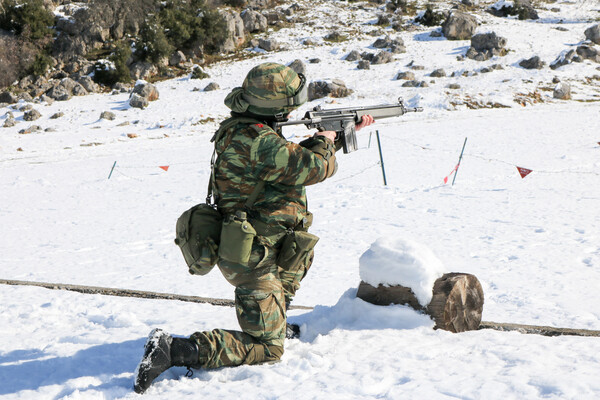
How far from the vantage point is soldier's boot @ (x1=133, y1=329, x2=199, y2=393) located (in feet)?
9.14

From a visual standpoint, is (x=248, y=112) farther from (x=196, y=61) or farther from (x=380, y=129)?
(x=196, y=61)

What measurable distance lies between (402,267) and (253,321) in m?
1.30

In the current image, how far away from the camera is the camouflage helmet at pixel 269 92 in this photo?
303 centimetres

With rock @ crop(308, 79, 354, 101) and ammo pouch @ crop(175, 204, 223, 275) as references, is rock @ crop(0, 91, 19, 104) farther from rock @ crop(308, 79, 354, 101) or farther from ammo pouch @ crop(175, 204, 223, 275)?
ammo pouch @ crop(175, 204, 223, 275)

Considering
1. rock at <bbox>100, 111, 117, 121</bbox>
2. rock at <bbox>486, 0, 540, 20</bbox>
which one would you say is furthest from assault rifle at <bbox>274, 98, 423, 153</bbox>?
rock at <bbox>486, 0, 540, 20</bbox>

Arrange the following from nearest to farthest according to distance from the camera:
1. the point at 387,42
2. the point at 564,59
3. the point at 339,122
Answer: the point at 339,122 < the point at 564,59 < the point at 387,42

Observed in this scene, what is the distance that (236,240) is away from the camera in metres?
2.95

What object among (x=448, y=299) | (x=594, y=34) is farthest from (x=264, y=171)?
(x=594, y=34)

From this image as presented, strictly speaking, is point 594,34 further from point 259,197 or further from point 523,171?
point 259,197

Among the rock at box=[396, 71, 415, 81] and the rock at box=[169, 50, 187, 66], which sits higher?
the rock at box=[169, 50, 187, 66]

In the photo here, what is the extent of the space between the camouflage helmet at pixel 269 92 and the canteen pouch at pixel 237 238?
A: 0.65 m

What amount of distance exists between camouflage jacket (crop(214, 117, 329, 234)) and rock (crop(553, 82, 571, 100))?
2433cm

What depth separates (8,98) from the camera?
24469 mm

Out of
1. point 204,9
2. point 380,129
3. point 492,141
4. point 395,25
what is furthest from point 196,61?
point 492,141
